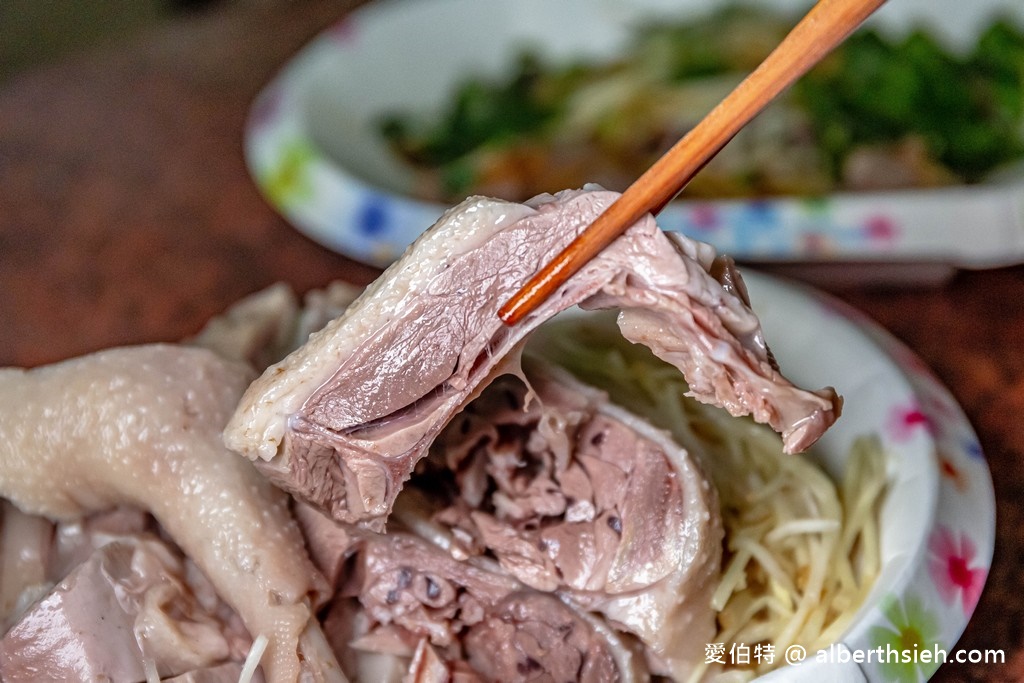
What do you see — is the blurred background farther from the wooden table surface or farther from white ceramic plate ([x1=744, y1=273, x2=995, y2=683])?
white ceramic plate ([x1=744, y1=273, x2=995, y2=683])

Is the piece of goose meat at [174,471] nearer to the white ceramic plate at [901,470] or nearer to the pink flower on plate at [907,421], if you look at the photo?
the white ceramic plate at [901,470]

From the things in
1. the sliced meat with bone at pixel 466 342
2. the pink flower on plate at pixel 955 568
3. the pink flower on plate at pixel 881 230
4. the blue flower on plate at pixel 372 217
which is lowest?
the pink flower on plate at pixel 955 568

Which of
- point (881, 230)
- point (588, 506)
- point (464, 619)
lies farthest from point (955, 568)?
point (881, 230)

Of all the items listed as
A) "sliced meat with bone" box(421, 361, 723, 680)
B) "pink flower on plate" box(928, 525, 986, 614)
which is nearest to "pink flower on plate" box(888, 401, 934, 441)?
"pink flower on plate" box(928, 525, 986, 614)

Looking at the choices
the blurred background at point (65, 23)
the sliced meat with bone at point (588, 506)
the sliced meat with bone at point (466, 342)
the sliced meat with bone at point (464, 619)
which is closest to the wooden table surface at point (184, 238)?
the sliced meat with bone at point (588, 506)

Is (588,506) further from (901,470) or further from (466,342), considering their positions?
(901,470)

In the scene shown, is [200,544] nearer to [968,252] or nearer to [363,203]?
[363,203]

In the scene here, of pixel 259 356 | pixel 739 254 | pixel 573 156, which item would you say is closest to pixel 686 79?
pixel 573 156
